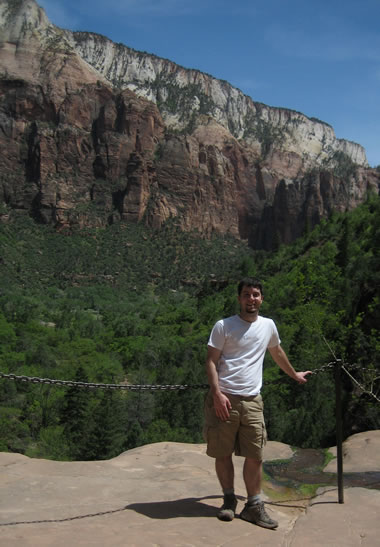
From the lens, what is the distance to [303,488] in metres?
6.25

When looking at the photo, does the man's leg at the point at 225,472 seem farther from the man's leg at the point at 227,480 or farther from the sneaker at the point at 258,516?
the sneaker at the point at 258,516

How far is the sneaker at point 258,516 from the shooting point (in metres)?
4.51

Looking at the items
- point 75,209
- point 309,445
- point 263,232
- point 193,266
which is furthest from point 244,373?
point 263,232

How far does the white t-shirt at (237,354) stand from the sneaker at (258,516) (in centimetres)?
99

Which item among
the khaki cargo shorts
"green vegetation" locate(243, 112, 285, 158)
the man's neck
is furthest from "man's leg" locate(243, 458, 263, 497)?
"green vegetation" locate(243, 112, 285, 158)

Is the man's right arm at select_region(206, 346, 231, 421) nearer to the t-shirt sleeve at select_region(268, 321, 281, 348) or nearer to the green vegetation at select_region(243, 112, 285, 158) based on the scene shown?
the t-shirt sleeve at select_region(268, 321, 281, 348)

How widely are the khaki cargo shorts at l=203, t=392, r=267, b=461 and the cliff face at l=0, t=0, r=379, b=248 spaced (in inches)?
3612

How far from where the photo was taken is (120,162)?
409 ft

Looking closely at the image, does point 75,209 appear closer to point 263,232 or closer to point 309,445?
point 263,232

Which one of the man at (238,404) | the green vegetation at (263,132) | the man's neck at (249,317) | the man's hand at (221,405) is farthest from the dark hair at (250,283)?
the green vegetation at (263,132)

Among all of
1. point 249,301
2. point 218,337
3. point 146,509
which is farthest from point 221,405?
point 146,509

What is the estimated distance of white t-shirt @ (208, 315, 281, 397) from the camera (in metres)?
4.57

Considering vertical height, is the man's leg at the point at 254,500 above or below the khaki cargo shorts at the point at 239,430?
below

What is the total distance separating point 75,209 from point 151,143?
31598 millimetres
